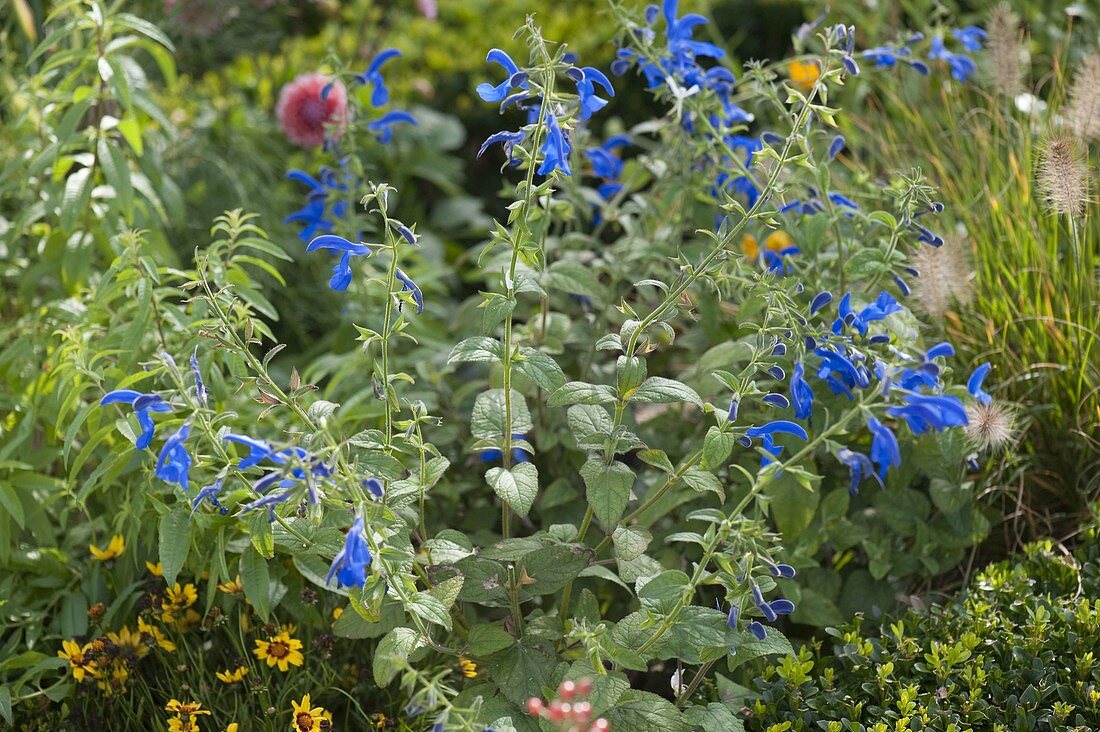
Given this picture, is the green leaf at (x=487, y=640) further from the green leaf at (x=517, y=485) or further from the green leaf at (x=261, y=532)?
the green leaf at (x=261, y=532)

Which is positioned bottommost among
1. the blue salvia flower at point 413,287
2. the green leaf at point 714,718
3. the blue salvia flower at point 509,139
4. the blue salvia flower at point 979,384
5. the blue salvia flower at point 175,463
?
the green leaf at point 714,718

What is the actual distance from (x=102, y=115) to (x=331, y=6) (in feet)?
8.19

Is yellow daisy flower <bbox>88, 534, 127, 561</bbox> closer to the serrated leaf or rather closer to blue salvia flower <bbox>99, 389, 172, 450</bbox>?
blue salvia flower <bbox>99, 389, 172, 450</bbox>

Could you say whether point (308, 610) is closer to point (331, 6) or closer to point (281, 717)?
point (281, 717)

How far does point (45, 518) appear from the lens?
284 cm

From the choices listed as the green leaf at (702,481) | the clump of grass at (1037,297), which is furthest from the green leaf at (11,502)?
the clump of grass at (1037,297)

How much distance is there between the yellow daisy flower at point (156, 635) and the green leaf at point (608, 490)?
3.58 feet

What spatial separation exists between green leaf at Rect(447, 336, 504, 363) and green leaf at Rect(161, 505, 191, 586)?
2.31 feet

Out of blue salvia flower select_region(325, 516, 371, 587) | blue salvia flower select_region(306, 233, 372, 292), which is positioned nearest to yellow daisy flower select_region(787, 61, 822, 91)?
blue salvia flower select_region(306, 233, 372, 292)

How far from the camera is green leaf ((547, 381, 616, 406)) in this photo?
223 cm

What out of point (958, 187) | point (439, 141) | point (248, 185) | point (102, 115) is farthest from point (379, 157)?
point (958, 187)

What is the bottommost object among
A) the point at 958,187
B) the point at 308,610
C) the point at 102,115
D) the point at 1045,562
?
the point at 1045,562

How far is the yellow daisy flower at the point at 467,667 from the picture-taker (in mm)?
2373

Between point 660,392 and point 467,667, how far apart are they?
780 mm
